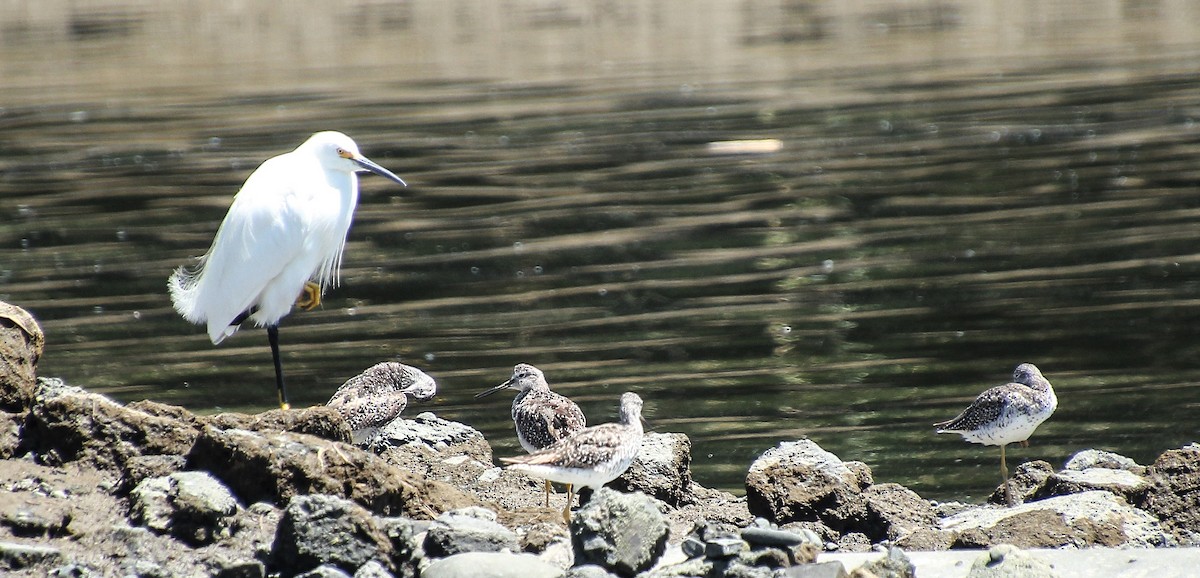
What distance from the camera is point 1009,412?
9.73 meters

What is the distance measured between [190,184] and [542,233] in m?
7.50

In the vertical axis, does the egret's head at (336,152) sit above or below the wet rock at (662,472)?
above

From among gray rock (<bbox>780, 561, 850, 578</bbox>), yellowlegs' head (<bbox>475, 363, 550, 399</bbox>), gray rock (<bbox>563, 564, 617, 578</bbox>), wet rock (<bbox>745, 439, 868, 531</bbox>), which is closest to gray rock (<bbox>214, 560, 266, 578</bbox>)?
gray rock (<bbox>563, 564, 617, 578</bbox>)

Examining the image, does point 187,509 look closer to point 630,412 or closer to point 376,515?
point 376,515

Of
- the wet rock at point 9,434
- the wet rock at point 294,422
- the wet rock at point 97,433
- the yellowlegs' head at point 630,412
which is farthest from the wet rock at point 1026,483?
the wet rock at point 9,434

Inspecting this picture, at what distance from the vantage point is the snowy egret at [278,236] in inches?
427

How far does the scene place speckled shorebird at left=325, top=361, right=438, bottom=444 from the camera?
9789mm

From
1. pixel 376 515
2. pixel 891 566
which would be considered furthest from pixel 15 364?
pixel 891 566

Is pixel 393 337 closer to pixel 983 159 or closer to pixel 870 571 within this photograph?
pixel 870 571

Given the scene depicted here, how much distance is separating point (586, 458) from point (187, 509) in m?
2.10

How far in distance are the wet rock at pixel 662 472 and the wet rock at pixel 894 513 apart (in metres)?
1.12

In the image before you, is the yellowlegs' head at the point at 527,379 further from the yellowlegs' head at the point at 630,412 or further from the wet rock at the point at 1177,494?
the wet rock at the point at 1177,494

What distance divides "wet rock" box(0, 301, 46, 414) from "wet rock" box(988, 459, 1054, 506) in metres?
5.56

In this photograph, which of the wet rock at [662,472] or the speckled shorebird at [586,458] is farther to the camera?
the wet rock at [662,472]
